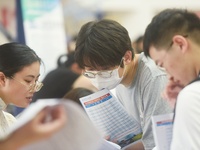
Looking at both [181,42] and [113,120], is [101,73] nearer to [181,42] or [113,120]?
[113,120]

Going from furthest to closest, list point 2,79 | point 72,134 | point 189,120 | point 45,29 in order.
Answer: point 45,29, point 2,79, point 189,120, point 72,134

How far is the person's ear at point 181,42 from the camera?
1346 millimetres

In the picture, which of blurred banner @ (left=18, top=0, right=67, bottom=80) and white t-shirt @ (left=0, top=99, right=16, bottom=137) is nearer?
white t-shirt @ (left=0, top=99, right=16, bottom=137)

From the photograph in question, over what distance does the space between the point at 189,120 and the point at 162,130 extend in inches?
8.3

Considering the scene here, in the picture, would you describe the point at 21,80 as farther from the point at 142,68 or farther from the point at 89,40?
the point at 142,68

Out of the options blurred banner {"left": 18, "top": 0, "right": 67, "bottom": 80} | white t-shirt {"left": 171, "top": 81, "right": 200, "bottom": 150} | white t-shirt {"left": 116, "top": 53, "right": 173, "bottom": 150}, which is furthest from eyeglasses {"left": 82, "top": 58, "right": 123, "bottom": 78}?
blurred banner {"left": 18, "top": 0, "right": 67, "bottom": 80}

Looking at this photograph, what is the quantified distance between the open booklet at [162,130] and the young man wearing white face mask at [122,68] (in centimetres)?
35

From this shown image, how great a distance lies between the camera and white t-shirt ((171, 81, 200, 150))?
1.26m

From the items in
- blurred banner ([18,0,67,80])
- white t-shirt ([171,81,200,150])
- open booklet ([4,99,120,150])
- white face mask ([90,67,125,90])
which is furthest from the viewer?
blurred banner ([18,0,67,80])

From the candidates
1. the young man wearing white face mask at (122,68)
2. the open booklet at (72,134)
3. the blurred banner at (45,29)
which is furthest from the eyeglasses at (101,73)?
the blurred banner at (45,29)

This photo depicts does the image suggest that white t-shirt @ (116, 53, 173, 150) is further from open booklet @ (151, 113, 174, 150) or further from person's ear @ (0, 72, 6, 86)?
person's ear @ (0, 72, 6, 86)

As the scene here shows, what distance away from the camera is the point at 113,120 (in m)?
1.93

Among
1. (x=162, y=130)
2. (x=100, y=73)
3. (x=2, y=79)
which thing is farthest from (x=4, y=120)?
(x=162, y=130)

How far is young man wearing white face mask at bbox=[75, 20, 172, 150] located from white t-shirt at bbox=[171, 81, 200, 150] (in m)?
0.54
